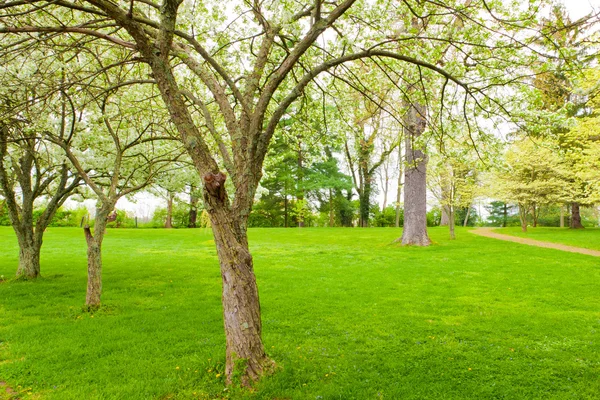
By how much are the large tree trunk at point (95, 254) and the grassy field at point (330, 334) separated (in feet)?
1.10

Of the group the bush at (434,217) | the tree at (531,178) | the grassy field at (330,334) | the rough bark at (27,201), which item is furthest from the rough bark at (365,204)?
the rough bark at (27,201)

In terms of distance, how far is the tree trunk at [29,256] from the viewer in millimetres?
10469

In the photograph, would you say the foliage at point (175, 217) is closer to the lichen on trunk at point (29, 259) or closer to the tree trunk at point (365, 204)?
the tree trunk at point (365, 204)

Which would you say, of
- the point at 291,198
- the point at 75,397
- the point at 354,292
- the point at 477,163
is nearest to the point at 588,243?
the point at 354,292

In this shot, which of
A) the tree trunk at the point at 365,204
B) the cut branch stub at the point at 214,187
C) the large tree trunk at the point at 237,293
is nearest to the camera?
the cut branch stub at the point at 214,187

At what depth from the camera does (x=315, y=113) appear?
790cm

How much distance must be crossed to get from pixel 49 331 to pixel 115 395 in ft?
10.3

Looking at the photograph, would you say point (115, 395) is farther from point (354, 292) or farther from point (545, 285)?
point (545, 285)

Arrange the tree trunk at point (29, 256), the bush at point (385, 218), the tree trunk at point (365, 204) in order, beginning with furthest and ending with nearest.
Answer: the bush at point (385, 218) < the tree trunk at point (365, 204) < the tree trunk at point (29, 256)

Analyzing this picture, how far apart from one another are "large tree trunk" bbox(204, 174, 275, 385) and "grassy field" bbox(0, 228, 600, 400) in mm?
302

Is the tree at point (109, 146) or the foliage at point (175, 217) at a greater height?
the tree at point (109, 146)

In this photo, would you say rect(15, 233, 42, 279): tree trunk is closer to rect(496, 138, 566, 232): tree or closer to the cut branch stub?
the cut branch stub

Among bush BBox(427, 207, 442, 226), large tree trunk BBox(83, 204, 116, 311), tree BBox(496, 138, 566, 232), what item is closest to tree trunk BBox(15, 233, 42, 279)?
large tree trunk BBox(83, 204, 116, 311)

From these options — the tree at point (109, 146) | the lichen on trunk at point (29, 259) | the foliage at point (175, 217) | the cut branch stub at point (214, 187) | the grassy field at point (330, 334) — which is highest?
the tree at point (109, 146)
